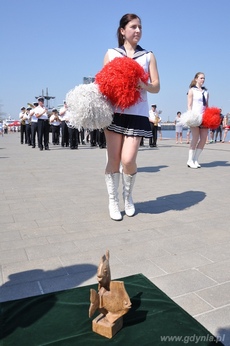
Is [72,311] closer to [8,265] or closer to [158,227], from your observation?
[8,265]

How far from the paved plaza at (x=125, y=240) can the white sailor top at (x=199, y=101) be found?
2.50 meters

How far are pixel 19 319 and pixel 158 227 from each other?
2065 millimetres

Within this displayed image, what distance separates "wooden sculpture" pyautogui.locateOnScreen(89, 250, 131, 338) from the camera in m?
1.79

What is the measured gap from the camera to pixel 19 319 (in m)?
1.97

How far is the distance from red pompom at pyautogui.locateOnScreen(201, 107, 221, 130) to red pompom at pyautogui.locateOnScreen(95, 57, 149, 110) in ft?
15.7

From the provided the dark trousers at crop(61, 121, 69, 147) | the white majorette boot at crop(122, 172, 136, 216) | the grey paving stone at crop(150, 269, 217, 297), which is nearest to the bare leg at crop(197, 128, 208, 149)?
the white majorette boot at crop(122, 172, 136, 216)

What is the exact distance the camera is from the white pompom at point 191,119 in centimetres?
785

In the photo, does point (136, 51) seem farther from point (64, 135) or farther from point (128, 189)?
point (64, 135)

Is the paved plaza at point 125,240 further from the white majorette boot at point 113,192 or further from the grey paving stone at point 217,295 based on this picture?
the white majorette boot at point 113,192

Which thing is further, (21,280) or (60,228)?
(60,228)

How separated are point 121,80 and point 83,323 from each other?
2298mm

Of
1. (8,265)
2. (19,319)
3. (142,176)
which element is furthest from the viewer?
(142,176)

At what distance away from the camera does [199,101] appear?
8.05m

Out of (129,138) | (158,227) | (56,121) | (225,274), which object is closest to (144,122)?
(129,138)
